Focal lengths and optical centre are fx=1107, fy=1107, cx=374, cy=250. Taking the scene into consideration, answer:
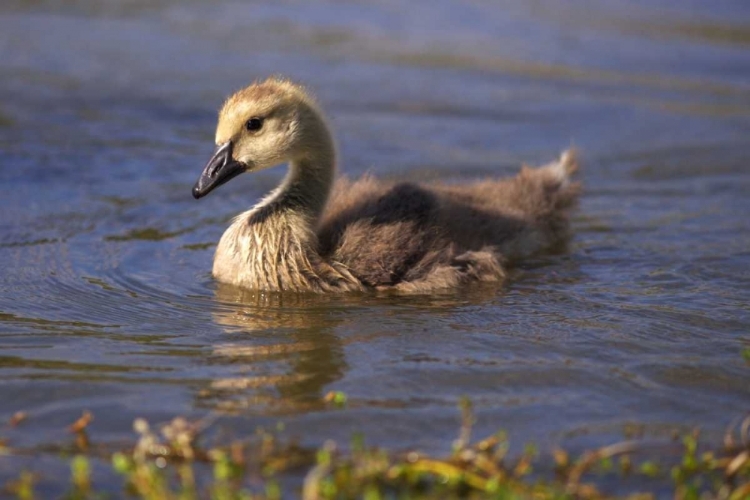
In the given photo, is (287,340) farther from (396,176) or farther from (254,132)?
(396,176)

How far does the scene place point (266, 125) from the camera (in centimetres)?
703

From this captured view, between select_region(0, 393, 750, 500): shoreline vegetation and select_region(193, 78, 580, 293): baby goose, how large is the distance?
236 centimetres

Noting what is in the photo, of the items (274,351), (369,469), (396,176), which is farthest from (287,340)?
(396,176)

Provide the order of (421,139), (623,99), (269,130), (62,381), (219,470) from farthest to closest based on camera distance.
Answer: (623,99) → (421,139) → (269,130) → (62,381) → (219,470)

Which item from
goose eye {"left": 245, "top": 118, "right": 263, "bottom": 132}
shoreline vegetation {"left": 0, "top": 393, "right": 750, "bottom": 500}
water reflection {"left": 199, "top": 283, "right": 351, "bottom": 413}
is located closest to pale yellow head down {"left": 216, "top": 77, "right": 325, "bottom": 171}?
goose eye {"left": 245, "top": 118, "right": 263, "bottom": 132}

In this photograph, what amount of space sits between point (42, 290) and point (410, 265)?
2.29m

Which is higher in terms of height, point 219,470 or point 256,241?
point 256,241

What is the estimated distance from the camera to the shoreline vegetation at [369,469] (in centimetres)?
416

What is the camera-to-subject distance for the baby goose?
274 inches

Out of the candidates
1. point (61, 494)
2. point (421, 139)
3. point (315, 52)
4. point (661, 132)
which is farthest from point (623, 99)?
point (61, 494)

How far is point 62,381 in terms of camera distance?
5.23 metres

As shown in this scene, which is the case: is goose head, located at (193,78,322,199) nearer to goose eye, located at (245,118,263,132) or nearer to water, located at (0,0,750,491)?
goose eye, located at (245,118,263,132)

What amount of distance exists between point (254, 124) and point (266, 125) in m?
0.08

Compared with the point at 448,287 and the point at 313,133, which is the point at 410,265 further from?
the point at 313,133
